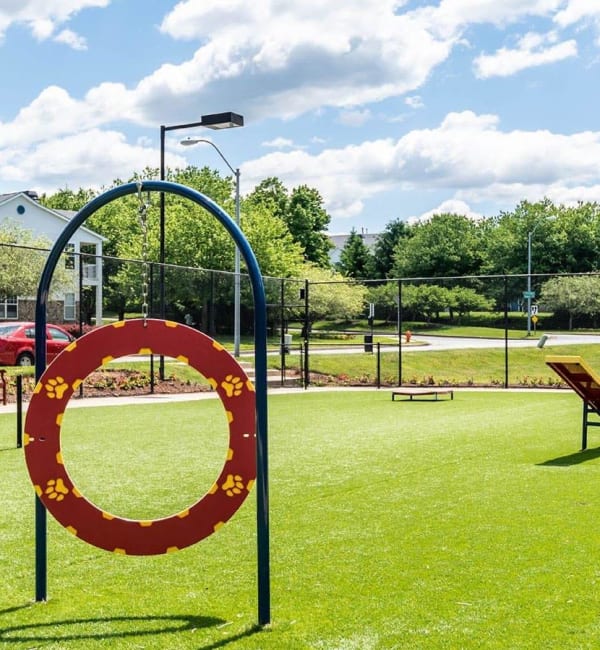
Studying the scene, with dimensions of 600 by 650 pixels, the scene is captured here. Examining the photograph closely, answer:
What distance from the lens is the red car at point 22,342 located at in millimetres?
19422

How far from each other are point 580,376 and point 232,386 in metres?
5.91

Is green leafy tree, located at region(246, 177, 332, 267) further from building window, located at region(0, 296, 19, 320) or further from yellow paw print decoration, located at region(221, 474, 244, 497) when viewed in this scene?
yellow paw print decoration, located at region(221, 474, 244, 497)

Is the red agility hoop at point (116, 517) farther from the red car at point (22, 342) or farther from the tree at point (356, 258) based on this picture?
the tree at point (356, 258)

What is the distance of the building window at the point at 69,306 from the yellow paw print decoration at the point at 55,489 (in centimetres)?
1779

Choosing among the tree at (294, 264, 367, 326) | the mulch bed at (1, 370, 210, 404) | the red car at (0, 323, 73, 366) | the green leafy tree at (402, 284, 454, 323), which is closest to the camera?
the mulch bed at (1, 370, 210, 404)

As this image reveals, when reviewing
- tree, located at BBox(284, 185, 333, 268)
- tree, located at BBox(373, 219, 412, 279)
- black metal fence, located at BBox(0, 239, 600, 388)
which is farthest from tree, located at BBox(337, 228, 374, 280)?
black metal fence, located at BBox(0, 239, 600, 388)

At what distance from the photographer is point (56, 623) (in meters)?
4.16

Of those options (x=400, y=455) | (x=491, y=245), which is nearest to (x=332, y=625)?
(x=400, y=455)

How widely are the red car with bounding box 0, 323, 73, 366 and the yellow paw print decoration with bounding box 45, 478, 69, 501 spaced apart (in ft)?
50.0

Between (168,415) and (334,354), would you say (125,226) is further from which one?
(168,415)

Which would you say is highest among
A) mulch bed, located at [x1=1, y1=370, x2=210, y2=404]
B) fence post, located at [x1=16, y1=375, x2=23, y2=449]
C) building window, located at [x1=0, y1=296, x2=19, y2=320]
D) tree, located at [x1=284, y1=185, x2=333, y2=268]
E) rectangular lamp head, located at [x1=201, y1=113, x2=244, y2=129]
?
tree, located at [x1=284, y1=185, x2=333, y2=268]

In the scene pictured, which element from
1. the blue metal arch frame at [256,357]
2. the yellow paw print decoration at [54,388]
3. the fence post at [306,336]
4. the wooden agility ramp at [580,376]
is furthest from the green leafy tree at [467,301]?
the yellow paw print decoration at [54,388]

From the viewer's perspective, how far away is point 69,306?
2359 centimetres

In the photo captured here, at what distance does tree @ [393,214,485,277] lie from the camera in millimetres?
72688
